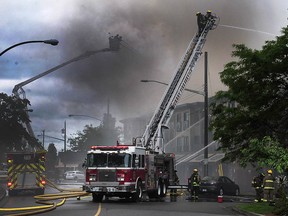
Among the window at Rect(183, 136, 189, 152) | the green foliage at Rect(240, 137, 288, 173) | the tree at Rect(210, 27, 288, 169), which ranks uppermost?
the window at Rect(183, 136, 189, 152)

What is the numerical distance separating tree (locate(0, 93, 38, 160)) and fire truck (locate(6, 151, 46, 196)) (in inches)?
680

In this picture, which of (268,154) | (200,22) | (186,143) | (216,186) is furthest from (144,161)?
(186,143)

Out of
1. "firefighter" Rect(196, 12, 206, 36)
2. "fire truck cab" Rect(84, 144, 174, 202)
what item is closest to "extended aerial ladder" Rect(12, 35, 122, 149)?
"firefighter" Rect(196, 12, 206, 36)

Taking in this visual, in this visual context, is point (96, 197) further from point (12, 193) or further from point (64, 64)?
point (64, 64)

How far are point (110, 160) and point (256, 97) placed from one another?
6.96 metres

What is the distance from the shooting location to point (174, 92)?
2733 centimetres

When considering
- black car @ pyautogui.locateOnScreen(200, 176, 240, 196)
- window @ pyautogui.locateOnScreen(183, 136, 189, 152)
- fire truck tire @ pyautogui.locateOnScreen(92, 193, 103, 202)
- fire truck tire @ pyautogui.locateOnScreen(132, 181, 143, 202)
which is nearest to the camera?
fire truck tire @ pyautogui.locateOnScreen(132, 181, 143, 202)

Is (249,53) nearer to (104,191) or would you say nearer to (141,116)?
(104,191)

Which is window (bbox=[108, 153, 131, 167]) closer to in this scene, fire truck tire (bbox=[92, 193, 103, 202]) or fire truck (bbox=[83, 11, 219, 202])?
fire truck (bbox=[83, 11, 219, 202])

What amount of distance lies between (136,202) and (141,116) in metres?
42.5

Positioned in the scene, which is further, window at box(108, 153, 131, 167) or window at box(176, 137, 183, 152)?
window at box(176, 137, 183, 152)

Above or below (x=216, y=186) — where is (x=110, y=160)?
above

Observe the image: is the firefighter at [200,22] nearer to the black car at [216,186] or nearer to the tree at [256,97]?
the black car at [216,186]

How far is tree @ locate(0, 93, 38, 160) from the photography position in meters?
43.6
